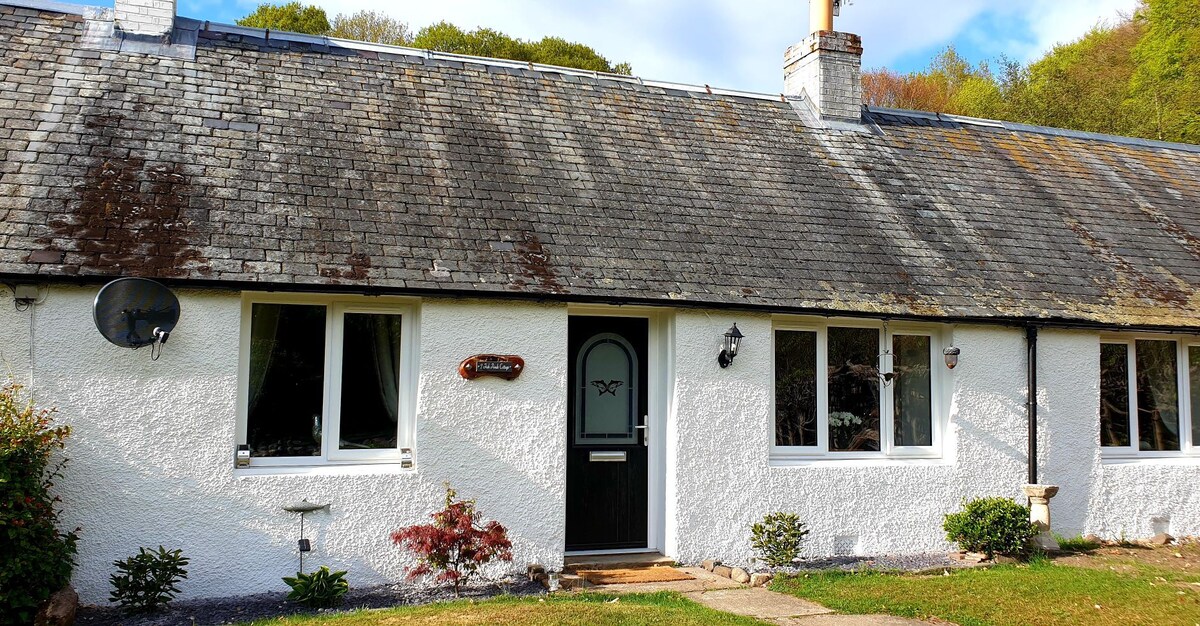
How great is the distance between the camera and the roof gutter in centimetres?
805

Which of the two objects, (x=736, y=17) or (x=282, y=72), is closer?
(x=282, y=72)

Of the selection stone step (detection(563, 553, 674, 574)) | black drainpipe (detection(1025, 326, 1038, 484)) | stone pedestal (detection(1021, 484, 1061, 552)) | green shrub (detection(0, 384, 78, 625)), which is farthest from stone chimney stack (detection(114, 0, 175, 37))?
stone pedestal (detection(1021, 484, 1061, 552))

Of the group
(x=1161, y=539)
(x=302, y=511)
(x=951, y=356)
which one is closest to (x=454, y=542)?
(x=302, y=511)

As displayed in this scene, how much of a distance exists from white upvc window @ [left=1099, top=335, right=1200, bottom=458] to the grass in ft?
23.7

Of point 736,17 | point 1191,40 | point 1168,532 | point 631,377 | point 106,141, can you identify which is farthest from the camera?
point 1191,40

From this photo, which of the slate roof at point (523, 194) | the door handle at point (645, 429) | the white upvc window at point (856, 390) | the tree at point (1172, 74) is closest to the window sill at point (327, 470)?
the slate roof at point (523, 194)

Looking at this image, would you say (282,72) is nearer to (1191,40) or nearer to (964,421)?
(964,421)

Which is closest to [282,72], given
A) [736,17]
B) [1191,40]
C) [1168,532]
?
[736,17]

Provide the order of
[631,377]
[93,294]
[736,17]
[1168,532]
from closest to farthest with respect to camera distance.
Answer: [93,294]
[631,377]
[1168,532]
[736,17]

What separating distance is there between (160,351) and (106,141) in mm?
2670

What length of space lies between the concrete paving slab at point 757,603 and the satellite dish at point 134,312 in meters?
5.30

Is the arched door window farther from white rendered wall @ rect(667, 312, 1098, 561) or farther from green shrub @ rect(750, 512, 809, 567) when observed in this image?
green shrub @ rect(750, 512, 809, 567)

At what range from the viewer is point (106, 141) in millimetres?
9398

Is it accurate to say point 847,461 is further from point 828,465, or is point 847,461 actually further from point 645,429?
point 645,429
